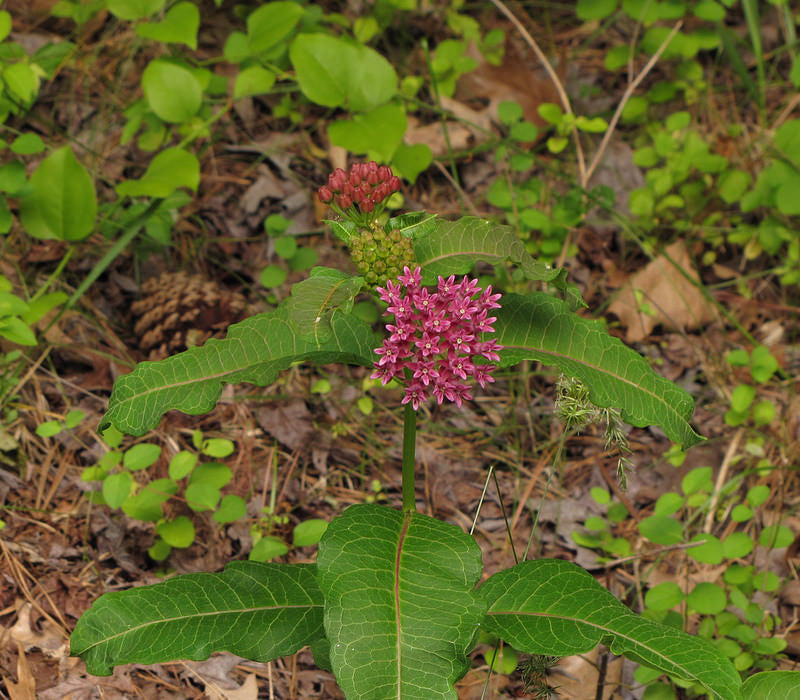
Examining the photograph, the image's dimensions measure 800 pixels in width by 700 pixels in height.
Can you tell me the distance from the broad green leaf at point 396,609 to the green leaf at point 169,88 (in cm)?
248

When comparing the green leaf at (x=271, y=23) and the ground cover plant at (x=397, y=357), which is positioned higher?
the green leaf at (x=271, y=23)

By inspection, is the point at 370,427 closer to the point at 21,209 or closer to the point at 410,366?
the point at 410,366

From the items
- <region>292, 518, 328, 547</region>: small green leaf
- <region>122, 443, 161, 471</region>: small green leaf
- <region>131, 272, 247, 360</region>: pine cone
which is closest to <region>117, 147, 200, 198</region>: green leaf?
<region>131, 272, 247, 360</region>: pine cone

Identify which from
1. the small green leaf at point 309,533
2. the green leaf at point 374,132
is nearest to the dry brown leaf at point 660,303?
the green leaf at point 374,132

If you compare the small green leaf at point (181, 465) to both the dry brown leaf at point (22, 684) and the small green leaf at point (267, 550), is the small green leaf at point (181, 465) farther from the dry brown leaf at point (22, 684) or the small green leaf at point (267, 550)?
the dry brown leaf at point (22, 684)

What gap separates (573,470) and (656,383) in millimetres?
1508

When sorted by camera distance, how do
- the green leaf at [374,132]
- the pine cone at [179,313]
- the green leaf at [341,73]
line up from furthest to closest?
the pine cone at [179,313] < the green leaf at [341,73] < the green leaf at [374,132]

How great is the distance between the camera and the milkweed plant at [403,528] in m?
1.90

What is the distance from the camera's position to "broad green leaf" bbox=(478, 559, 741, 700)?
1.98 metres

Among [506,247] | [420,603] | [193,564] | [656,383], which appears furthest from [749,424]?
[193,564]

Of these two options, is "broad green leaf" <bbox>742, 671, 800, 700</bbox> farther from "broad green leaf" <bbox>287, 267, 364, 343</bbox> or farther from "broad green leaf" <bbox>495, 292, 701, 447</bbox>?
"broad green leaf" <bbox>287, 267, 364, 343</bbox>

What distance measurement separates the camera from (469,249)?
7.33 ft

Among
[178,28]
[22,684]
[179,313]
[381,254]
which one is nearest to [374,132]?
[178,28]

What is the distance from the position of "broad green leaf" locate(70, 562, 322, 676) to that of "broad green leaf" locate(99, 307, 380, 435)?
53 cm
